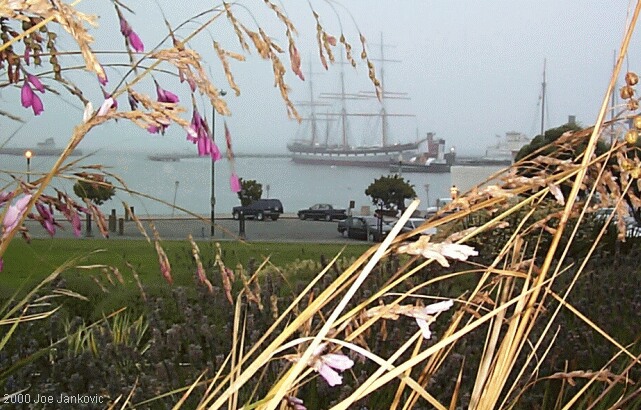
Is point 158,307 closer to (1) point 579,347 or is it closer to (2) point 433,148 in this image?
(1) point 579,347

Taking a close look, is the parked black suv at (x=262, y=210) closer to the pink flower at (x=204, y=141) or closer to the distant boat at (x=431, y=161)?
the distant boat at (x=431, y=161)

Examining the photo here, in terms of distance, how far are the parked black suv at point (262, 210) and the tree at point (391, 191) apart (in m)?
4.03

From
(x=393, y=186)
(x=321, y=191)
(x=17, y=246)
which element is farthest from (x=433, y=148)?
(x=17, y=246)

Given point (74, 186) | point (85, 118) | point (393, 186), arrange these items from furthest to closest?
point (393, 186) < point (74, 186) < point (85, 118)

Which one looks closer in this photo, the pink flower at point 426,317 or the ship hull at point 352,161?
the pink flower at point 426,317

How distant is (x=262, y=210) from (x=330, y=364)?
2433 cm

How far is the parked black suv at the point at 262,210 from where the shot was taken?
2369cm

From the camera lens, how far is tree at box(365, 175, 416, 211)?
2069cm

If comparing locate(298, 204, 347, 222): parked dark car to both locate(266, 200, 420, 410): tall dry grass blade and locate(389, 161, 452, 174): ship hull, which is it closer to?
locate(389, 161, 452, 174): ship hull

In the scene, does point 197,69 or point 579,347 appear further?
point 579,347

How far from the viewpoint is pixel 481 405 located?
47cm

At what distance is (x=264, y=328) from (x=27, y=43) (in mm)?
1117

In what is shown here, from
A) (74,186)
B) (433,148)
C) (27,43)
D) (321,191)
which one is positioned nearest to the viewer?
(27,43)

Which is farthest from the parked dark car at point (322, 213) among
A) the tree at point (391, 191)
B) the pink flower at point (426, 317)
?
the pink flower at point (426, 317)
